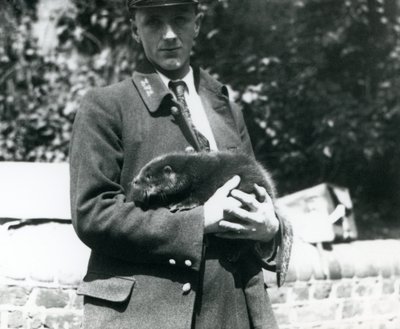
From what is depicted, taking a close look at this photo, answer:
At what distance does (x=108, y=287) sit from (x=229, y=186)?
1.83ft

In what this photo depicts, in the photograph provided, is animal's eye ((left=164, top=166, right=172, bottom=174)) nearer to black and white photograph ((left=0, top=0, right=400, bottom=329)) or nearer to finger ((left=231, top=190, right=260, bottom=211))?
black and white photograph ((left=0, top=0, right=400, bottom=329))

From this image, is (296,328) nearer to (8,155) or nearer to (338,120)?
(338,120)

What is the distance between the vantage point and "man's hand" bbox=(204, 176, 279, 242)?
210 centimetres

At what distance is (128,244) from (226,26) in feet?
17.4

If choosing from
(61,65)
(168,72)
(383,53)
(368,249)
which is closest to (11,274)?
(168,72)

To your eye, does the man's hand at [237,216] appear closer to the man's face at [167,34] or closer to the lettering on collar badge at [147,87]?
the lettering on collar badge at [147,87]

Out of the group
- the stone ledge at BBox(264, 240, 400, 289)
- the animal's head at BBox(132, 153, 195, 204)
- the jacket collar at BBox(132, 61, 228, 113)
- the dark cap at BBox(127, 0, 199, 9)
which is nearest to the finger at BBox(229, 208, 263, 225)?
the animal's head at BBox(132, 153, 195, 204)

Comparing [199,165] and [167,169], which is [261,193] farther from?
[167,169]

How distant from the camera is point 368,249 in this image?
205 inches

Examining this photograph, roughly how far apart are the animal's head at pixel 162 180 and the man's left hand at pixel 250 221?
0.67 feet

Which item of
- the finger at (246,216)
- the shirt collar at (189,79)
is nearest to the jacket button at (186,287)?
the finger at (246,216)

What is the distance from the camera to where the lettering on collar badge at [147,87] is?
7.71 ft

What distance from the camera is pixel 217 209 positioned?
6.91 ft

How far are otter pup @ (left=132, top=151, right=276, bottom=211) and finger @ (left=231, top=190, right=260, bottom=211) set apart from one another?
0.39 feet
